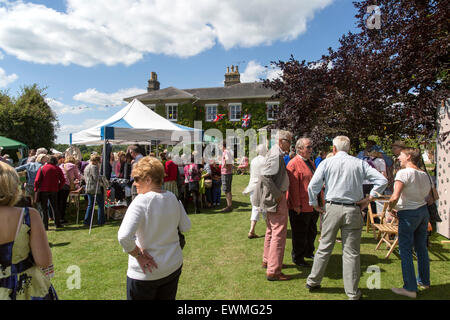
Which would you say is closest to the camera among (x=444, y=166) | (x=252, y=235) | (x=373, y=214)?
(x=444, y=166)

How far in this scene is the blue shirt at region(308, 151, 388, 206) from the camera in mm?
3076

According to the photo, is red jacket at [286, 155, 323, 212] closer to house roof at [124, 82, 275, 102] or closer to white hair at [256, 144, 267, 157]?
white hair at [256, 144, 267, 157]

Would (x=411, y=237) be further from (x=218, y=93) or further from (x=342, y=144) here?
(x=218, y=93)

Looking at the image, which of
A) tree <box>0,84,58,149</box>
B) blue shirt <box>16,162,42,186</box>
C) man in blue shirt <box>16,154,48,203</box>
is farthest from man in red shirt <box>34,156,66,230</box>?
tree <box>0,84,58,149</box>

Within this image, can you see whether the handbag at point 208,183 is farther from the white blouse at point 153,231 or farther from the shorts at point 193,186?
the white blouse at point 153,231

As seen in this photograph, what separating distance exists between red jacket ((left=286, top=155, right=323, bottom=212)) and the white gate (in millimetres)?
2993

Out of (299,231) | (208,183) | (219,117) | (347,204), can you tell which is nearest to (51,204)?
(208,183)

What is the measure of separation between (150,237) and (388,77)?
628 centimetres

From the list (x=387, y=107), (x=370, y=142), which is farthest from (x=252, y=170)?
(x=387, y=107)

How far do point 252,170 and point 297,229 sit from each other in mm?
1277

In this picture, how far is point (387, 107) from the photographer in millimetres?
6543

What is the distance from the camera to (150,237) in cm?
200
